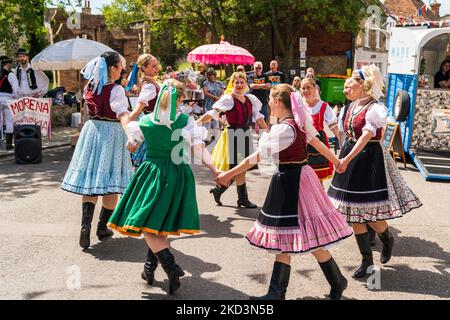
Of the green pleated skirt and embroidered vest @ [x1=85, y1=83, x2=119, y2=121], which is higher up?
embroidered vest @ [x1=85, y1=83, x2=119, y2=121]

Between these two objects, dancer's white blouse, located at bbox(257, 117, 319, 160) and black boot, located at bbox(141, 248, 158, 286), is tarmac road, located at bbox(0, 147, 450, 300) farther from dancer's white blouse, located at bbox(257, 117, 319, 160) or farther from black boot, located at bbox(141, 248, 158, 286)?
dancer's white blouse, located at bbox(257, 117, 319, 160)

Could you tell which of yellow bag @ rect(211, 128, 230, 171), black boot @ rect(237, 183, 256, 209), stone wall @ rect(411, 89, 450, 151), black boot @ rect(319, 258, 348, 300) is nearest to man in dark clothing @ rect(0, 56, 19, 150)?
yellow bag @ rect(211, 128, 230, 171)

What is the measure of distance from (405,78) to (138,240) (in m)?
7.90

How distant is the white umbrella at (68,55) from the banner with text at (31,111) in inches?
91.9

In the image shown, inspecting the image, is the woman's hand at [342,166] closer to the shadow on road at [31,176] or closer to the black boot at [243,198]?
the black boot at [243,198]

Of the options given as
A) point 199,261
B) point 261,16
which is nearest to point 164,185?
point 199,261

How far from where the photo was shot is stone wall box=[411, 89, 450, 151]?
37.0 feet

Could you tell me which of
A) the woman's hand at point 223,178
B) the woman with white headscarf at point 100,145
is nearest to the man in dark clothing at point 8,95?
the woman with white headscarf at point 100,145

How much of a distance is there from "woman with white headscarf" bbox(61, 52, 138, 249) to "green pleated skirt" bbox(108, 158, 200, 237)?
1.23 metres

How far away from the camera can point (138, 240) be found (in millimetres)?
6309

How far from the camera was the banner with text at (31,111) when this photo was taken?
12773 mm

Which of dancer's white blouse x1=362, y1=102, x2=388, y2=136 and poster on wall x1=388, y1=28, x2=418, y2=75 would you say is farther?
poster on wall x1=388, y1=28, x2=418, y2=75

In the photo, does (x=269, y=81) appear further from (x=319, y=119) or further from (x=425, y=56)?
(x=319, y=119)

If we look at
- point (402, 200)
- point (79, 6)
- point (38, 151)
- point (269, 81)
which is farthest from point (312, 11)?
point (402, 200)
